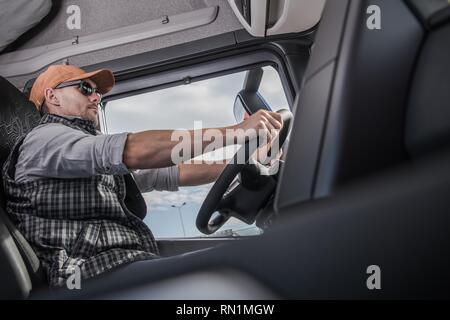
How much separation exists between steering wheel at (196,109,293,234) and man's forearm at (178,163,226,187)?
432 millimetres

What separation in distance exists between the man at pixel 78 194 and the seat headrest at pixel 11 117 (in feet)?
0.16

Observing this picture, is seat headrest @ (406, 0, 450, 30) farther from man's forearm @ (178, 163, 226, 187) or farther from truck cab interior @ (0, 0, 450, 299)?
man's forearm @ (178, 163, 226, 187)

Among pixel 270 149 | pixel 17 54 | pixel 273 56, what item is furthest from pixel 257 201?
pixel 17 54

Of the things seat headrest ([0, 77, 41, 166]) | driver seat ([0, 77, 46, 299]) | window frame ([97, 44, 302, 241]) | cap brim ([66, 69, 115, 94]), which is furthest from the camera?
window frame ([97, 44, 302, 241])

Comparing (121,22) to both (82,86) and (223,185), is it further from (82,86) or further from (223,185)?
(223,185)

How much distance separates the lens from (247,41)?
70.9 inches

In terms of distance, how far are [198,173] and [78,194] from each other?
62 cm

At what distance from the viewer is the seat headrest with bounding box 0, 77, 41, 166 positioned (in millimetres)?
1195

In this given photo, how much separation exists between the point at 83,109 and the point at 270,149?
2.51 feet

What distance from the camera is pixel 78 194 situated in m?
1.17

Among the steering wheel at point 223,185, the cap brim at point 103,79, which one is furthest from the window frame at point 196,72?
the steering wheel at point 223,185

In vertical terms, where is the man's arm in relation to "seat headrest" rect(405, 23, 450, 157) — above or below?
above

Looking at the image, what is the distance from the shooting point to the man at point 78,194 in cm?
102

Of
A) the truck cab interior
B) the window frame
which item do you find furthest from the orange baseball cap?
the truck cab interior
